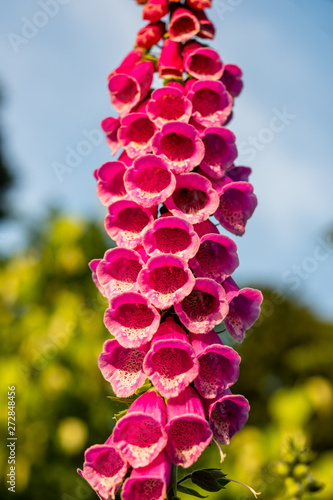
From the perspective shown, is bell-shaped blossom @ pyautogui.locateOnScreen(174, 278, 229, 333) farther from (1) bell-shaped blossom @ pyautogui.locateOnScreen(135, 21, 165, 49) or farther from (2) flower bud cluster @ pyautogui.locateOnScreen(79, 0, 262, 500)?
(1) bell-shaped blossom @ pyautogui.locateOnScreen(135, 21, 165, 49)

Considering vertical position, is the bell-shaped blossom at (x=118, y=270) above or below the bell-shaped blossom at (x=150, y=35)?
below

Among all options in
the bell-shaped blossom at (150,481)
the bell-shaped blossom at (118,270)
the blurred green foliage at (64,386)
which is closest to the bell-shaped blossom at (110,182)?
the bell-shaped blossom at (118,270)

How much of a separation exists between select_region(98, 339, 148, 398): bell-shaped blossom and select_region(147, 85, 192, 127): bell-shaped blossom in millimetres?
718

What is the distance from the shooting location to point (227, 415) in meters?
1.41

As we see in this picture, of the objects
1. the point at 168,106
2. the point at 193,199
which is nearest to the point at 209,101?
the point at 168,106

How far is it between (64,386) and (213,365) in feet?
12.8

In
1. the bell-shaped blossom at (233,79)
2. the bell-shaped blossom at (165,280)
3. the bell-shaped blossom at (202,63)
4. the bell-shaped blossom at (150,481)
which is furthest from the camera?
the bell-shaped blossom at (233,79)

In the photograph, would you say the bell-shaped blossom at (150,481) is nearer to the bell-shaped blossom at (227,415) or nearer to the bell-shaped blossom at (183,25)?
the bell-shaped blossom at (227,415)

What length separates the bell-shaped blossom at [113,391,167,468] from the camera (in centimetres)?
126

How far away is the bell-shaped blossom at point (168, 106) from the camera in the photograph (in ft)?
5.13

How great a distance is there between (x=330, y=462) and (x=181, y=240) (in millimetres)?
5790

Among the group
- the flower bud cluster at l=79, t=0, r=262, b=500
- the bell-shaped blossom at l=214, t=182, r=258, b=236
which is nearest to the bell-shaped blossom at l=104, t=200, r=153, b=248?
the flower bud cluster at l=79, t=0, r=262, b=500

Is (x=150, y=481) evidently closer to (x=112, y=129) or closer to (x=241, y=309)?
(x=241, y=309)

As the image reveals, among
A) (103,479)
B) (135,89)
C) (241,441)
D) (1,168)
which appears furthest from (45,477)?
(1,168)
